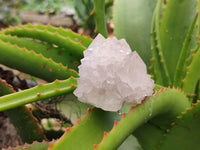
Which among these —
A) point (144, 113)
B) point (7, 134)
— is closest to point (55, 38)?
point (144, 113)

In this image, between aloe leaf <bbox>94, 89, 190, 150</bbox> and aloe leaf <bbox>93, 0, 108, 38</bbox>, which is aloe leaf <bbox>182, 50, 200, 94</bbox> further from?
aloe leaf <bbox>93, 0, 108, 38</bbox>

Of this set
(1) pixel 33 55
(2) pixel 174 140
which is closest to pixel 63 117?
(1) pixel 33 55

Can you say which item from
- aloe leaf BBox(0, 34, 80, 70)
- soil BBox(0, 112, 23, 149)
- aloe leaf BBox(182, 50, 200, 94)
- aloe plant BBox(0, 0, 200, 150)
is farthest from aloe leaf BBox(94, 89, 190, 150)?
soil BBox(0, 112, 23, 149)

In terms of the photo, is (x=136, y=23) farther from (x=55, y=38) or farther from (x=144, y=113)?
(x=144, y=113)

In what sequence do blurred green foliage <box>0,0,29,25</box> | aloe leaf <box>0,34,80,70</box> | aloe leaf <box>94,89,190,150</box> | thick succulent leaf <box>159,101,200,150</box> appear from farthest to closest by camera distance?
blurred green foliage <box>0,0,29,25</box> → aloe leaf <box>0,34,80,70</box> → thick succulent leaf <box>159,101,200,150</box> → aloe leaf <box>94,89,190,150</box>

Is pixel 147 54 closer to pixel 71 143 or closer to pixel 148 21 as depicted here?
pixel 148 21

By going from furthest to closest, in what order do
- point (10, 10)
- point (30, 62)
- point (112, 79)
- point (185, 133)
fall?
point (10, 10) < point (30, 62) < point (185, 133) < point (112, 79)
